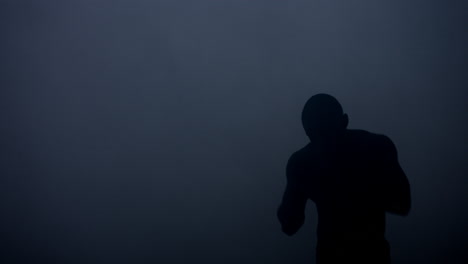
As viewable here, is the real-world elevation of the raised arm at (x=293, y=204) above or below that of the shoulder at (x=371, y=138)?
below

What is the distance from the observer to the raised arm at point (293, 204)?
Answer: 3.96ft

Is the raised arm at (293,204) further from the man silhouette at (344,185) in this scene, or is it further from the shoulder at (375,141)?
the shoulder at (375,141)

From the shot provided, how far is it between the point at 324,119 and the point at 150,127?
1138 mm

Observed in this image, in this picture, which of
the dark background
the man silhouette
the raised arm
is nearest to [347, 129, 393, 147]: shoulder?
the man silhouette

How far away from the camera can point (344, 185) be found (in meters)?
1.15

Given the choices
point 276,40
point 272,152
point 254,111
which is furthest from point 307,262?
point 276,40

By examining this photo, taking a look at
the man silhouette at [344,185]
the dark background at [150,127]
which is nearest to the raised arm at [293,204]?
the man silhouette at [344,185]

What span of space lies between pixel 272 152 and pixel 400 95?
86cm

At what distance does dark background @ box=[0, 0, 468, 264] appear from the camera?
2.00m

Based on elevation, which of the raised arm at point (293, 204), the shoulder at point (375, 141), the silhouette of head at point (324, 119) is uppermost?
the silhouette of head at point (324, 119)

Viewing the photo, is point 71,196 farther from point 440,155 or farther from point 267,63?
point 440,155

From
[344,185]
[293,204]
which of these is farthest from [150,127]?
[344,185]

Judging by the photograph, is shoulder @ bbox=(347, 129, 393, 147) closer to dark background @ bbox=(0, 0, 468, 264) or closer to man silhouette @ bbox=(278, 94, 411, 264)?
man silhouette @ bbox=(278, 94, 411, 264)

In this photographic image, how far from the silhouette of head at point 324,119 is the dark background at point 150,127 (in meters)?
0.82
